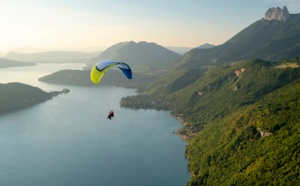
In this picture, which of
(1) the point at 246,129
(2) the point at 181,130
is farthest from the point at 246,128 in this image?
(2) the point at 181,130


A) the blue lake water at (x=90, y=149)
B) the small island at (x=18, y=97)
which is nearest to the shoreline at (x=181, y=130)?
the blue lake water at (x=90, y=149)

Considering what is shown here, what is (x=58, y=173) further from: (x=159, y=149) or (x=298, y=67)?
(x=298, y=67)

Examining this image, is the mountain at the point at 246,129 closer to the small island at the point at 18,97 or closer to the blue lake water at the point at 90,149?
the blue lake water at the point at 90,149

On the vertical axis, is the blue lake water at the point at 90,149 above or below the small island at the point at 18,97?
below

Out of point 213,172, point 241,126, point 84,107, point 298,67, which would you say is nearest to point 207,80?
point 298,67

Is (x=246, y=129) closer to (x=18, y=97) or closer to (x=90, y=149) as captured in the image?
(x=90, y=149)

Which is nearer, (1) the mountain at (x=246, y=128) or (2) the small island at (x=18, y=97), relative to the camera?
(1) the mountain at (x=246, y=128)

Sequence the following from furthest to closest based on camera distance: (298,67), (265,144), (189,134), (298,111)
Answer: (298,67) < (189,134) < (298,111) < (265,144)
